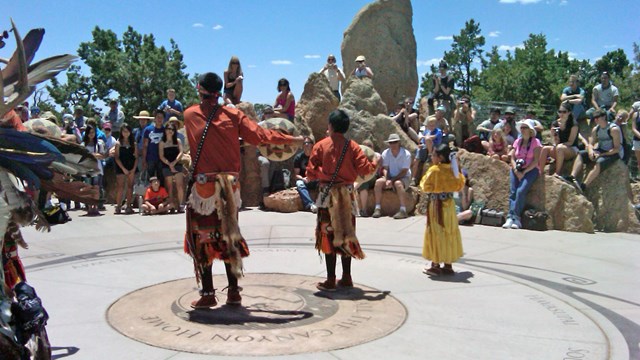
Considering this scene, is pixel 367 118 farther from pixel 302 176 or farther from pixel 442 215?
pixel 442 215

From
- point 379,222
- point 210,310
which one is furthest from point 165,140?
point 210,310

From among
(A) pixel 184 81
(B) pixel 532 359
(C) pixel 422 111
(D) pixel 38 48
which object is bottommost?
(B) pixel 532 359

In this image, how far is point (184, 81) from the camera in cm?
4266

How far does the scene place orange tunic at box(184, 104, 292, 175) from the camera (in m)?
4.80

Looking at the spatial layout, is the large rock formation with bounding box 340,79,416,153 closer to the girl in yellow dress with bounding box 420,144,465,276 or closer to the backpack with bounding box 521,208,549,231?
the backpack with bounding box 521,208,549,231

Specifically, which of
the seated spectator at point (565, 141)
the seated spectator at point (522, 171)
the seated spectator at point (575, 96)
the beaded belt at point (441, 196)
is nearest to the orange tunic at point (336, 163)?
the beaded belt at point (441, 196)

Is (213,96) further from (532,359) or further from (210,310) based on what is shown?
(532,359)

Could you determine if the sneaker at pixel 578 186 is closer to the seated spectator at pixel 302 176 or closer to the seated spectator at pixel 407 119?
the seated spectator at pixel 407 119

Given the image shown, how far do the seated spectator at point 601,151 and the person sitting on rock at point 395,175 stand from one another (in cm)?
278

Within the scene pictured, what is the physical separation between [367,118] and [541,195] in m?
4.76

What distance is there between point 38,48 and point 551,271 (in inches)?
221

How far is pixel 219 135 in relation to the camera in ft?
15.8

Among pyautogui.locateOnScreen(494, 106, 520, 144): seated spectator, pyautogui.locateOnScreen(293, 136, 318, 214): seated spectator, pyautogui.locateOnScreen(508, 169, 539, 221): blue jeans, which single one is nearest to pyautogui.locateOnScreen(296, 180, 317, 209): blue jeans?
pyautogui.locateOnScreen(293, 136, 318, 214): seated spectator

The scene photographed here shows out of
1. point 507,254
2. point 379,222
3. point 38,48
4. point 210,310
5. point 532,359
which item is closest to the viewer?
point 38,48
